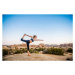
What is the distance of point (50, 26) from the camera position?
5363mm

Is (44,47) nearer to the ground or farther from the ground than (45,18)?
nearer to the ground

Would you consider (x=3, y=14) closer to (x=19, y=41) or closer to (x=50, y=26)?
(x=19, y=41)

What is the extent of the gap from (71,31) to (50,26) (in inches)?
50.7

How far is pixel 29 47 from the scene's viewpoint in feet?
17.7
